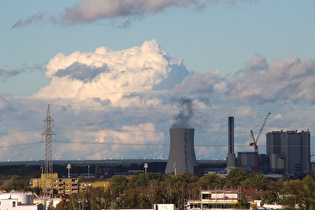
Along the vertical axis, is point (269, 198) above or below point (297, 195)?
below

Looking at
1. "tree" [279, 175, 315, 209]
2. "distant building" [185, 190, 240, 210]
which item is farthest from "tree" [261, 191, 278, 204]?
"tree" [279, 175, 315, 209]

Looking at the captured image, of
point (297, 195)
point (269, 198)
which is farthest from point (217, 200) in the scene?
point (269, 198)

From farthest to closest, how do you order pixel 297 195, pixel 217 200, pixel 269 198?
pixel 269 198
pixel 217 200
pixel 297 195

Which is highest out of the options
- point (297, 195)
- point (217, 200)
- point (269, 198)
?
point (297, 195)

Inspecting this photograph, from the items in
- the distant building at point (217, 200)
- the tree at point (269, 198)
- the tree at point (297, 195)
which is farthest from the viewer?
the tree at point (269, 198)

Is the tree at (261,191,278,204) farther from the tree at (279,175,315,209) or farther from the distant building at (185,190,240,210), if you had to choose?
the tree at (279,175,315,209)

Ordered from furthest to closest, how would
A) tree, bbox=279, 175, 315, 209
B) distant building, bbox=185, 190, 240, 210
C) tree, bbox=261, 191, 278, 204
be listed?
1. tree, bbox=261, 191, 278, 204
2. distant building, bbox=185, 190, 240, 210
3. tree, bbox=279, 175, 315, 209

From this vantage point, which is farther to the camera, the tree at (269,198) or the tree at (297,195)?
the tree at (269,198)

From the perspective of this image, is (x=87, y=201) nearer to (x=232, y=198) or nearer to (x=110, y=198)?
(x=110, y=198)

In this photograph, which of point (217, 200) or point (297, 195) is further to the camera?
point (217, 200)

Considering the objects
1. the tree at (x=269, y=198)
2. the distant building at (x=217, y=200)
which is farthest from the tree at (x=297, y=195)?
the tree at (x=269, y=198)

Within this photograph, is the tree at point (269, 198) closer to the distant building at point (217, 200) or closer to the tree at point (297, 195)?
the distant building at point (217, 200)

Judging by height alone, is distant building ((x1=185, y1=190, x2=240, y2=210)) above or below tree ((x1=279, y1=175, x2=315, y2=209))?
below

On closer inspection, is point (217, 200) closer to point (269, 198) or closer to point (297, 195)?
point (297, 195)
